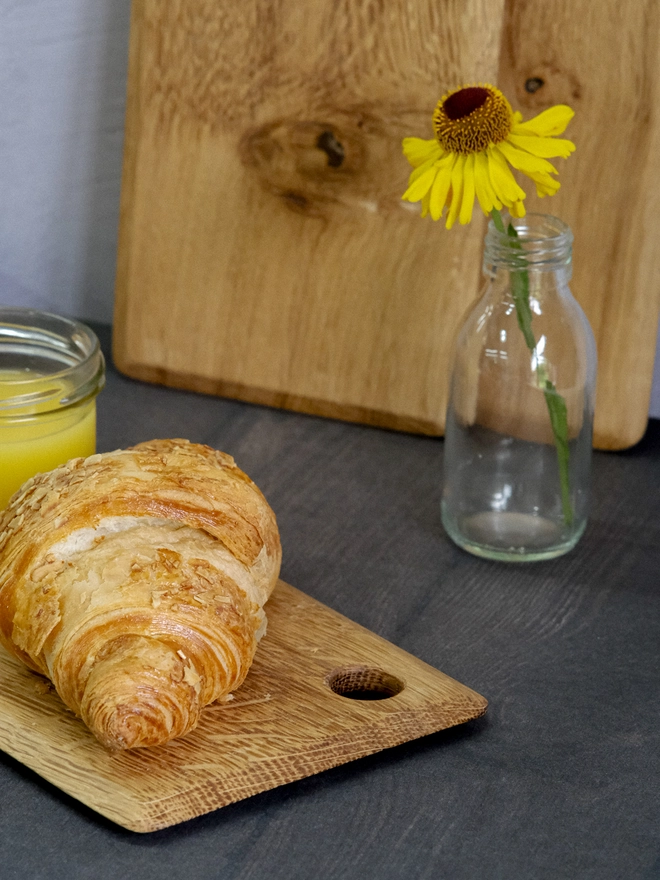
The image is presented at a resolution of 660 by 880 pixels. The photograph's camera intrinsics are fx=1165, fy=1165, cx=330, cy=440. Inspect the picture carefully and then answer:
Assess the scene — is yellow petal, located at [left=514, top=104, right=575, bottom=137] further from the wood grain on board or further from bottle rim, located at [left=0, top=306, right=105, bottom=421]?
bottle rim, located at [left=0, top=306, right=105, bottom=421]

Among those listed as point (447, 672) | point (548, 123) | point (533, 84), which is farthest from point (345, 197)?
point (447, 672)

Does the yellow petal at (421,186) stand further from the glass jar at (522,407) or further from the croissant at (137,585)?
the croissant at (137,585)

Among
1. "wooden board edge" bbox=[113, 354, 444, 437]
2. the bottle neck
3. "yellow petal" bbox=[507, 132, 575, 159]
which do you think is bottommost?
"wooden board edge" bbox=[113, 354, 444, 437]

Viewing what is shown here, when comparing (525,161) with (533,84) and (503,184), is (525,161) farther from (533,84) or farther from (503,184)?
(533,84)

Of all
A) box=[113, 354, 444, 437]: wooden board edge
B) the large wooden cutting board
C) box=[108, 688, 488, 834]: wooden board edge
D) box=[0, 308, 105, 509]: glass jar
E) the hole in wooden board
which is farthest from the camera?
box=[113, 354, 444, 437]: wooden board edge

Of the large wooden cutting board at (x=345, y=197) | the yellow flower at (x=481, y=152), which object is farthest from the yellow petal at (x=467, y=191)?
the large wooden cutting board at (x=345, y=197)

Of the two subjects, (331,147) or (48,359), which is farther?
(331,147)

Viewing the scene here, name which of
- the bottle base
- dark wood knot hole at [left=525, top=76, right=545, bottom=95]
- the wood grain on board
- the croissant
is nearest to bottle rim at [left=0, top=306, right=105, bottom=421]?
the croissant
